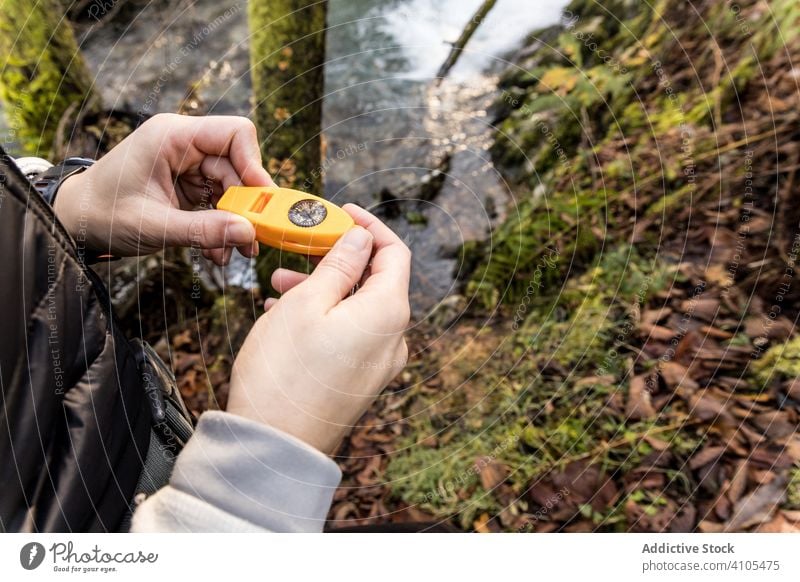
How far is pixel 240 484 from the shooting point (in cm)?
93

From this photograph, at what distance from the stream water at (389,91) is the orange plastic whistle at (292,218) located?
1.58 metres

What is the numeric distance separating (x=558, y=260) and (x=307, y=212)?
1.54m

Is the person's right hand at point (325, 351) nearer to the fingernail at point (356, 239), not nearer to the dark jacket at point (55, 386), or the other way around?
the fingernail at point (356, 239)

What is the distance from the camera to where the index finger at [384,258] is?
47.3 inches

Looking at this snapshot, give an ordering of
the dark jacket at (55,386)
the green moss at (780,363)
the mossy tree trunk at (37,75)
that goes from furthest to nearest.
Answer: the mossy tree trunk at (37,75), the green moss at (780,363), the dark jacket at (55,386)

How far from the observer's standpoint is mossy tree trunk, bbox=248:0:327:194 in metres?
2.29

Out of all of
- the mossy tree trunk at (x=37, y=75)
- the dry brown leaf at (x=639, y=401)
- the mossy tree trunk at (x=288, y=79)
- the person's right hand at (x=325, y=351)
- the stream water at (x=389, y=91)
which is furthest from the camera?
the stream water at (x=389, y=91)

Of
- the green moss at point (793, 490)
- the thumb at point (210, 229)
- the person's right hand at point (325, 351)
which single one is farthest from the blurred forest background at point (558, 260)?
the thumb at point (210, 229)

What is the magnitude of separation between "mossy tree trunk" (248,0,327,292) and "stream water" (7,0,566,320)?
2.45 ft

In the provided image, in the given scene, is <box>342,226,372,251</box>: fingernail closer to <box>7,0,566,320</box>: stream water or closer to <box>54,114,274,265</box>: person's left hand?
<box>54,114,274,265</box>: person's left hand
